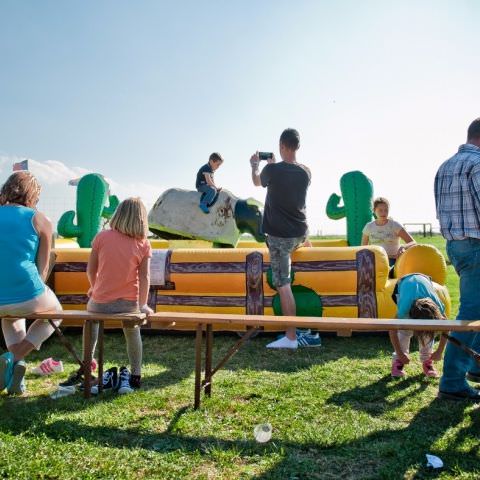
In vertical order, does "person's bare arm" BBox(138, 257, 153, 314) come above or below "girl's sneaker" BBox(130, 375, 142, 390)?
above

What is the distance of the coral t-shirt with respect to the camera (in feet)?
12.0

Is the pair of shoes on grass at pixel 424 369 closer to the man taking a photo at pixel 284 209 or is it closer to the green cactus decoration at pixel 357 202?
the man taking a photo at pixel 284 209

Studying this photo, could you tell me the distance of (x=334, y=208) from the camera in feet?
23.8

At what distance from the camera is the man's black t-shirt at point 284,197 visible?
5.02 metres

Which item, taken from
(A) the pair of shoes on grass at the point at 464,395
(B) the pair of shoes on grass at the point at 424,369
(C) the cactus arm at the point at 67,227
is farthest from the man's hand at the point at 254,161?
(C) the cactus arm at the point at 67,227

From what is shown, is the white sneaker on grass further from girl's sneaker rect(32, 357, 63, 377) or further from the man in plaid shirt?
girl's sneaker rect(32, 357, 63, 377)

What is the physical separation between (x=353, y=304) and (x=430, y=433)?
263 cm

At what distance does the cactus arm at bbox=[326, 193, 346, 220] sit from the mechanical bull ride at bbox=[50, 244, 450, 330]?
1.71 metres

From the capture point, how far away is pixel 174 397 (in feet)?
11.7

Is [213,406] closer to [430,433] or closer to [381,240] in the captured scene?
[430,433]

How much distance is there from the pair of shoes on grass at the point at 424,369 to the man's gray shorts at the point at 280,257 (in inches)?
56.9

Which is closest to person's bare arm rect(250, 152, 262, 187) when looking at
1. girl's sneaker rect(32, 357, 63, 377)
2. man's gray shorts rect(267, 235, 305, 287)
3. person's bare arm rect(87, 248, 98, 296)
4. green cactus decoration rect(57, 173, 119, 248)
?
man's gray shorts rect(267, 235, 305, 287)

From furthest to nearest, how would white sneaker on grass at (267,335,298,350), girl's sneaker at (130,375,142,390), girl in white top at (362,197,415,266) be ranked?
girl in white top at (362,197,415,266) < white sneaker on grass at (267,335,298,350) < girl's sneaker at (130,375,142,390)

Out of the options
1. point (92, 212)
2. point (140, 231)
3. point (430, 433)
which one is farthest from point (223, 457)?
point (92, 212)
